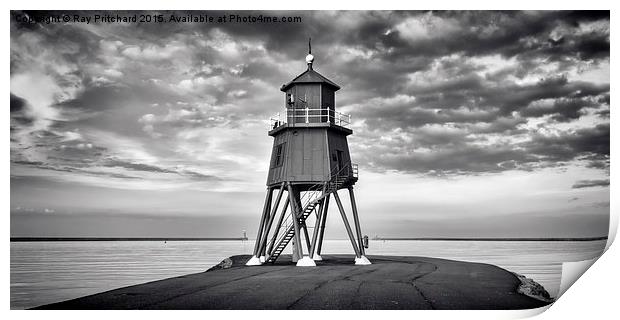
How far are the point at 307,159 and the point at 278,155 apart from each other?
2123 millimetres

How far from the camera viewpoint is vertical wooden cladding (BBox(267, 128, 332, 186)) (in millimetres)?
30391

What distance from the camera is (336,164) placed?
30797 millimetres

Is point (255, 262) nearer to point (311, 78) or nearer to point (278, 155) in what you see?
point (278, 155)

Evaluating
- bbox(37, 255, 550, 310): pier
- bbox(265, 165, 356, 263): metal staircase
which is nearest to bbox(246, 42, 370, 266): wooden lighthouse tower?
bbox(265, 165, 356, 263): metal staircase

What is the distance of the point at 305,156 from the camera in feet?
100

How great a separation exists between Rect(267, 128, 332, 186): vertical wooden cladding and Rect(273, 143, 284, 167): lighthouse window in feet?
1.05

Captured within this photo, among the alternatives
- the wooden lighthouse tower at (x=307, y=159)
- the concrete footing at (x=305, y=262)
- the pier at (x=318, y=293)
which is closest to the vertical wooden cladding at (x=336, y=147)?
the wooden lighthouse tower at (x=307, y=159)

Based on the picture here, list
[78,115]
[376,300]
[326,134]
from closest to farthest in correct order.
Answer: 1. [376,300]
2. [78,115]
3. [326,134]

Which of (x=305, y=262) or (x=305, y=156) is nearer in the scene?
(x=305, y=262)

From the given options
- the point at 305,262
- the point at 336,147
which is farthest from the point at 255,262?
the point at 336,147

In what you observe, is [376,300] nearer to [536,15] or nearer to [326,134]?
[536,15]
